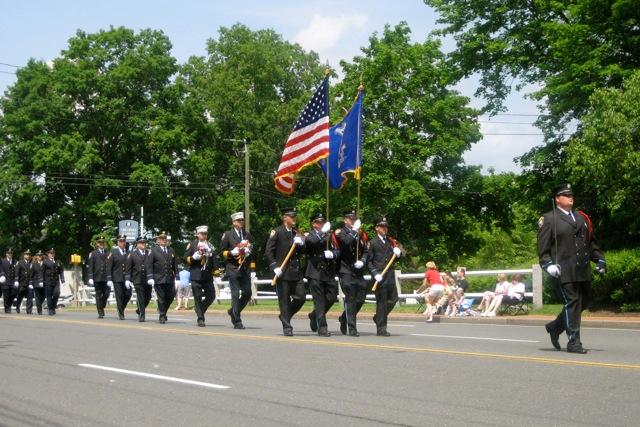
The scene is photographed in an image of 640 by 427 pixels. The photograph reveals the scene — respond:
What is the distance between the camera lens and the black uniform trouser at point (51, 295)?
28906 mm

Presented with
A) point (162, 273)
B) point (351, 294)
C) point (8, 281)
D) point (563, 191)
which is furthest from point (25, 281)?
point (563, 191)

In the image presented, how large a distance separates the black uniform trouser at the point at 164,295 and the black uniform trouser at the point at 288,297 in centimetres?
559

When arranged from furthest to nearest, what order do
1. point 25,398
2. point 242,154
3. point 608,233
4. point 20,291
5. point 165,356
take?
point 242,154
point 608,233
point 20,291
point 165,356
point 25,398

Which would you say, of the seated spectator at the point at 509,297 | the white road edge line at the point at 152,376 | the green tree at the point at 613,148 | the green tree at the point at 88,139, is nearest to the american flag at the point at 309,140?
the seated spectator at the point at 509,297

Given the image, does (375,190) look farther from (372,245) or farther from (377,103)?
(372,245)

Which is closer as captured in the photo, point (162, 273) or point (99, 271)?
point (162, 273)

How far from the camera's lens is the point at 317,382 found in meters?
10.1

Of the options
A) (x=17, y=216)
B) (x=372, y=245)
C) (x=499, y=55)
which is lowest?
(x=372, y=245)

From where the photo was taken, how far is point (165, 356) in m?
13.0

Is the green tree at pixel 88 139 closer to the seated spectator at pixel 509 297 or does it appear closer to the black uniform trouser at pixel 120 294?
the black uniform trouser at pixel 120 294

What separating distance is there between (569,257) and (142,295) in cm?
1309

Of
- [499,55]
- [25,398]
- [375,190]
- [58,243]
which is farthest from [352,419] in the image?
[58,243]

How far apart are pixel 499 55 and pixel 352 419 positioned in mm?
32933

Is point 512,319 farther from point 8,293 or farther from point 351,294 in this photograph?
point 8,293
